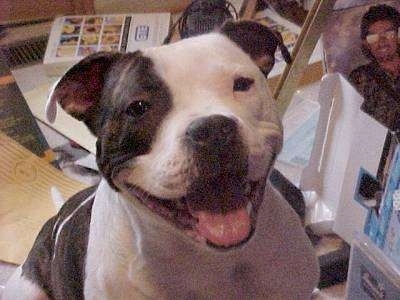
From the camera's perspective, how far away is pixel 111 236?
1078 millimetres

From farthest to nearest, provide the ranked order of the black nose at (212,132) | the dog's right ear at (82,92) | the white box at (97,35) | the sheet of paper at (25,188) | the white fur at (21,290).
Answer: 1. the white box at (97,35)
2. the sheet of paper at (25,188)
3. the white fur at (21,290)
4. the dog's right ear at (82,92)
5. the black nose at (212,132)

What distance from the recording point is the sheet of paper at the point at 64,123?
183cm

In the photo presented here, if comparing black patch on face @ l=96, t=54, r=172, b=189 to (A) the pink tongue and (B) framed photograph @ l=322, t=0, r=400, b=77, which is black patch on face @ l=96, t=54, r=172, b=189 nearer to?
(A) the pink tongue

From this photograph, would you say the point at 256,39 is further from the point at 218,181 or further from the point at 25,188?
the point at 25,188

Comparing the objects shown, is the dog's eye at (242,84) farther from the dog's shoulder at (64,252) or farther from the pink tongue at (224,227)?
the dog's shoulder at (64,252)

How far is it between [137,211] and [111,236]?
9cm

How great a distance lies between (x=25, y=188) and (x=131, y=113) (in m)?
0.91

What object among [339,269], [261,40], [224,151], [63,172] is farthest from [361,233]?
[63,172]

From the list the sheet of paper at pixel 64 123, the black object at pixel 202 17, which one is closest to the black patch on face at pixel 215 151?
the sheet of paper at pixel 64 123

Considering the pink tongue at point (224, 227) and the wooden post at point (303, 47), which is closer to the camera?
the pink tongue at point (224, 227)

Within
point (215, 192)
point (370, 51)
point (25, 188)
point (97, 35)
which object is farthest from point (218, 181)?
point (97, 35)

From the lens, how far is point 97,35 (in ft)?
7.26

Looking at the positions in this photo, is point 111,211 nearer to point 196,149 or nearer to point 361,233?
point 196,149

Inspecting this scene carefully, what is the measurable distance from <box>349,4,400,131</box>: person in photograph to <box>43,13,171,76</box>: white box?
877mm
